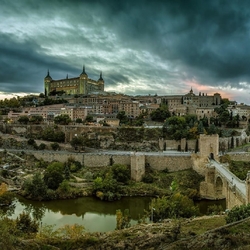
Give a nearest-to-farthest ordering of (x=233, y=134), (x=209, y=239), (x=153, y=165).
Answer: (x=209, y=239)
(x=153, y=165)
(x=233, y=134)

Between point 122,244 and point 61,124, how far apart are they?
3297 centimetres

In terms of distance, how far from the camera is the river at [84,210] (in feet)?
50.2

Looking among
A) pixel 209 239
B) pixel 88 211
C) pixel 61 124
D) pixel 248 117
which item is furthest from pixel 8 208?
pixel 248 117

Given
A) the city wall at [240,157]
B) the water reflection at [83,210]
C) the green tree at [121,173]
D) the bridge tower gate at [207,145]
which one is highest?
the bridge tower gate at [207,145]

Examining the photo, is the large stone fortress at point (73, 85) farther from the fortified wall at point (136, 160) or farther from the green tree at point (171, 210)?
the green tree at point (171, 210)

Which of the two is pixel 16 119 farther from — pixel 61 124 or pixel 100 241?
pixel 100 241

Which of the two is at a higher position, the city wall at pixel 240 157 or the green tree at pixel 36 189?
the city wall at pixel 240 157

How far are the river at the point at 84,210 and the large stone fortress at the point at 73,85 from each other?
171 feet

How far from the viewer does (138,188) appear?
1992 cm

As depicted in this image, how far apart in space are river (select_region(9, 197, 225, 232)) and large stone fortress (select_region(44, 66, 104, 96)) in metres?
52.0

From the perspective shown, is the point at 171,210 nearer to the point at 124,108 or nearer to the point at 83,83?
the point at 124,108

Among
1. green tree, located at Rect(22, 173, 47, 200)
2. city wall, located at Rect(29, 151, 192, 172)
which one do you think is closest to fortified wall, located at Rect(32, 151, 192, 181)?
city wall, located at Rect(29, 151, 192, 172)

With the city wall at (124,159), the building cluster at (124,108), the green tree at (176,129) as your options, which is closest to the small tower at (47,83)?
the building cluster at (124,108)

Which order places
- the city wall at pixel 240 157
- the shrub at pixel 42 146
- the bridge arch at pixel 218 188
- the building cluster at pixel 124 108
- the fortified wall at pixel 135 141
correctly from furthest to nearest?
the building cluster at pixel 124 108 < the fortified wall at pixel 135 141 < the shrub at pixel 42 146 < the city wall at pixel 240 157 < the bridge arch at pixel 218 188
